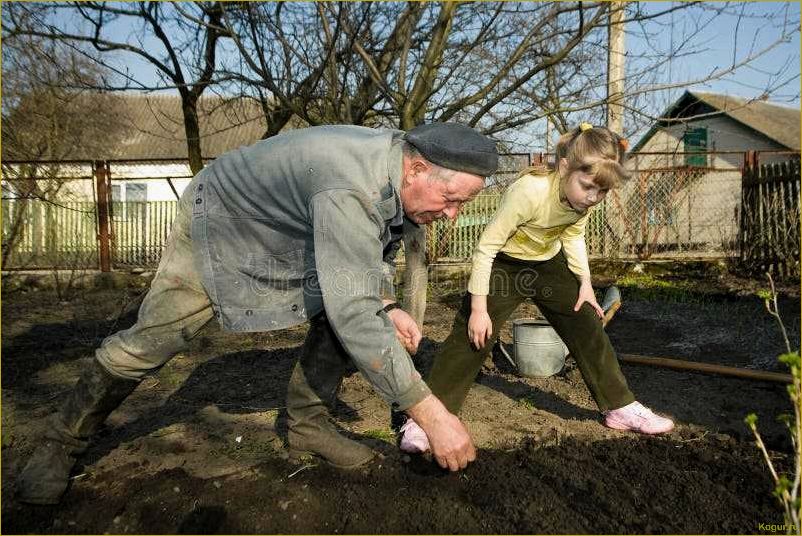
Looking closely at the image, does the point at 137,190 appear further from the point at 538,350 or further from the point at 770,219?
the point at 770,219

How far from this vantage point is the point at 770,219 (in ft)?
28.0

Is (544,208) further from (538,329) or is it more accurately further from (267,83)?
(267,83)

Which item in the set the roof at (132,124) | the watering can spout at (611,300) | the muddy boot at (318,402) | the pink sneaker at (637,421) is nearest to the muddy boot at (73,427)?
the muddy boot at (318,402)

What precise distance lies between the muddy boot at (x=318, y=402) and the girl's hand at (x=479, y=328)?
63cm

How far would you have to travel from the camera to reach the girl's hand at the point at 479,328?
2740mm

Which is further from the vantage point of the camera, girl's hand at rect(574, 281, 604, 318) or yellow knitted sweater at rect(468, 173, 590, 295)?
girl's hand at rect(574, 281, 604, 318)

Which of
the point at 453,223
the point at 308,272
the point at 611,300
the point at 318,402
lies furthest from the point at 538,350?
the point at 453,223

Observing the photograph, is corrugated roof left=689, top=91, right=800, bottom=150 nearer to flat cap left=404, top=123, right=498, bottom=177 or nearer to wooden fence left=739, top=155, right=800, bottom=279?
wooden fence left=739, top=155, right=800, bottom=279

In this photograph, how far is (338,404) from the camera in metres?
3.33

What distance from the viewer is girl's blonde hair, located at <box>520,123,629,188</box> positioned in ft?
8.49

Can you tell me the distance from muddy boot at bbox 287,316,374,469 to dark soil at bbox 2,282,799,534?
8cm

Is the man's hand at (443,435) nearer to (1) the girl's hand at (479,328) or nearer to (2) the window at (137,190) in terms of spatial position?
(1) the girl's hand at (479,328)

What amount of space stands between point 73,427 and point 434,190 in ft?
5.32

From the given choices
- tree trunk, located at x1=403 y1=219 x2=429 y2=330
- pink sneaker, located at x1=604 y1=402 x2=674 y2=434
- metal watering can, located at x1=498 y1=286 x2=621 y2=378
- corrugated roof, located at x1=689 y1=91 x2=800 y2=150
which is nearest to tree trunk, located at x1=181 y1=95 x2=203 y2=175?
tree trunk, located at x1=403 y1=219 x2=429 y2=330
